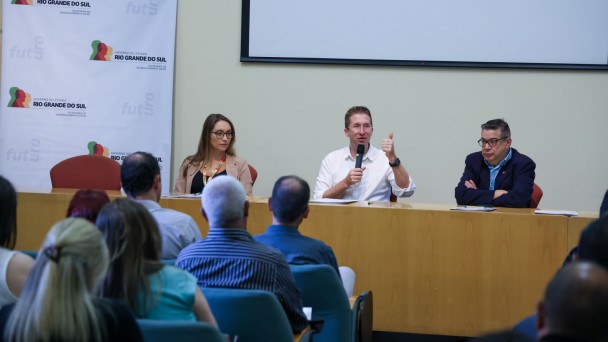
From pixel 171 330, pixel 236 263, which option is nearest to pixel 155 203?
pixel 236 263

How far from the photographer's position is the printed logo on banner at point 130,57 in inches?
248

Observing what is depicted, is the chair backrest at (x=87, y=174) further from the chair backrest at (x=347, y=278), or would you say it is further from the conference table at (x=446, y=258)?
the chair backrest at (x=347, y=278)

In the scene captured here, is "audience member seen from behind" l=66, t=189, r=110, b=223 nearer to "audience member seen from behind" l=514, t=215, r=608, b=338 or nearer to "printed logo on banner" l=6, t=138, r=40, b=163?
"audience member seen from behind" l=514, t=215, r=608, b=338

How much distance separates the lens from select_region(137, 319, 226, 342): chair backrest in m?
1.79

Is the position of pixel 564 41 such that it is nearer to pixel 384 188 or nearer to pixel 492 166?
pixel 492 166

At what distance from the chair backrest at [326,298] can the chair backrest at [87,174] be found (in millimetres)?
2620

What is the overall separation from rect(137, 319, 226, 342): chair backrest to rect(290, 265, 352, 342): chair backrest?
0.97m

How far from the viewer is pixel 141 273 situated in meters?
1.98

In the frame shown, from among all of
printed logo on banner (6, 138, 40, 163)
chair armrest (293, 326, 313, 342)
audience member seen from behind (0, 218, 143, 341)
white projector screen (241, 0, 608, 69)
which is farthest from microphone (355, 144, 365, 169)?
audience member seen from behind (0, 218, 143, 341)

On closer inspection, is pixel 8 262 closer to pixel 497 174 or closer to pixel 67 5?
pixel 497 174

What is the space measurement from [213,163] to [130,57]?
1.49 meters

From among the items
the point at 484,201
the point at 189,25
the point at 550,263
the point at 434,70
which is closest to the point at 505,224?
the point at 550,263

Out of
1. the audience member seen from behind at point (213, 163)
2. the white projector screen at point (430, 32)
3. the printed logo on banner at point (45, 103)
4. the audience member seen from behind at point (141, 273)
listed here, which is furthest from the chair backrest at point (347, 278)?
the printed logo on banner at point (45, 103)

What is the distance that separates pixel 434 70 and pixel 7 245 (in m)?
4.34
